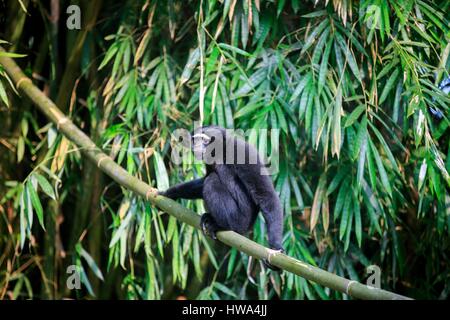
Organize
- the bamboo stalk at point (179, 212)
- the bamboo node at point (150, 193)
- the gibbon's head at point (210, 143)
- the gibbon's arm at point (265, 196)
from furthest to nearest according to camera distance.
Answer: the gibbon's head at point (210, 143) → the bamboo node at point (150, 193) → the gibbon's arm at point (265, 196) → the bamboo stalk at point (179, 212)

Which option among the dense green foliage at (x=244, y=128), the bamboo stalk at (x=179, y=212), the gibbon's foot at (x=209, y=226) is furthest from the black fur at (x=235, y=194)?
the dense green foliage at (x=244, y=128)

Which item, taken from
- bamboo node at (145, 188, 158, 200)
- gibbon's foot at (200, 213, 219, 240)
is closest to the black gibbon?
gibbon's foot at (200, 213, 219, 240)

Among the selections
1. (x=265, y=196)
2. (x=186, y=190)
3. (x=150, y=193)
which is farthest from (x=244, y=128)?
(x=150, y=193)

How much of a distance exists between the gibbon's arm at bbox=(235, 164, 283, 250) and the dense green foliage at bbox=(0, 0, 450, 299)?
17.5 inches

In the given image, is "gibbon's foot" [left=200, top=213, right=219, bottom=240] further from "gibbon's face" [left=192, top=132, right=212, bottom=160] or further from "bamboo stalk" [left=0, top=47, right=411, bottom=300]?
"gibbon's face" [left=192, top=132, right=212, bottom=160]

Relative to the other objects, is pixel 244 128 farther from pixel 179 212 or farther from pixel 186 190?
pixel 179 212

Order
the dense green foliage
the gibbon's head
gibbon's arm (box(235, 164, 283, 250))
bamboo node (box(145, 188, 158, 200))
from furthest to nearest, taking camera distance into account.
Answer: the dense green foliage < the gibbon's head < bamboo node (box(145, 188, 158, 200)) < gibbon's arm (box(235, 164, 283, 250))

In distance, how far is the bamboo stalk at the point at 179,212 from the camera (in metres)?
2.54

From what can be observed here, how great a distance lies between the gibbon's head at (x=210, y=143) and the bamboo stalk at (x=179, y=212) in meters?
0.47

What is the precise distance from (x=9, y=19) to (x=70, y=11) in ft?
2.06

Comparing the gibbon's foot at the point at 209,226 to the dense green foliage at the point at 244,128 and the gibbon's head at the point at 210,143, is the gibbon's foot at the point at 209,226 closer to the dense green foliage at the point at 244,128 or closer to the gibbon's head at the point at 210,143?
the gibbon's head at the point at 210,143

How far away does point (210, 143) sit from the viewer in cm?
393

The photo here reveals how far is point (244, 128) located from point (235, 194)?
863 millimetres

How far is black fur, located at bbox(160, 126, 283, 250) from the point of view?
367 cm
